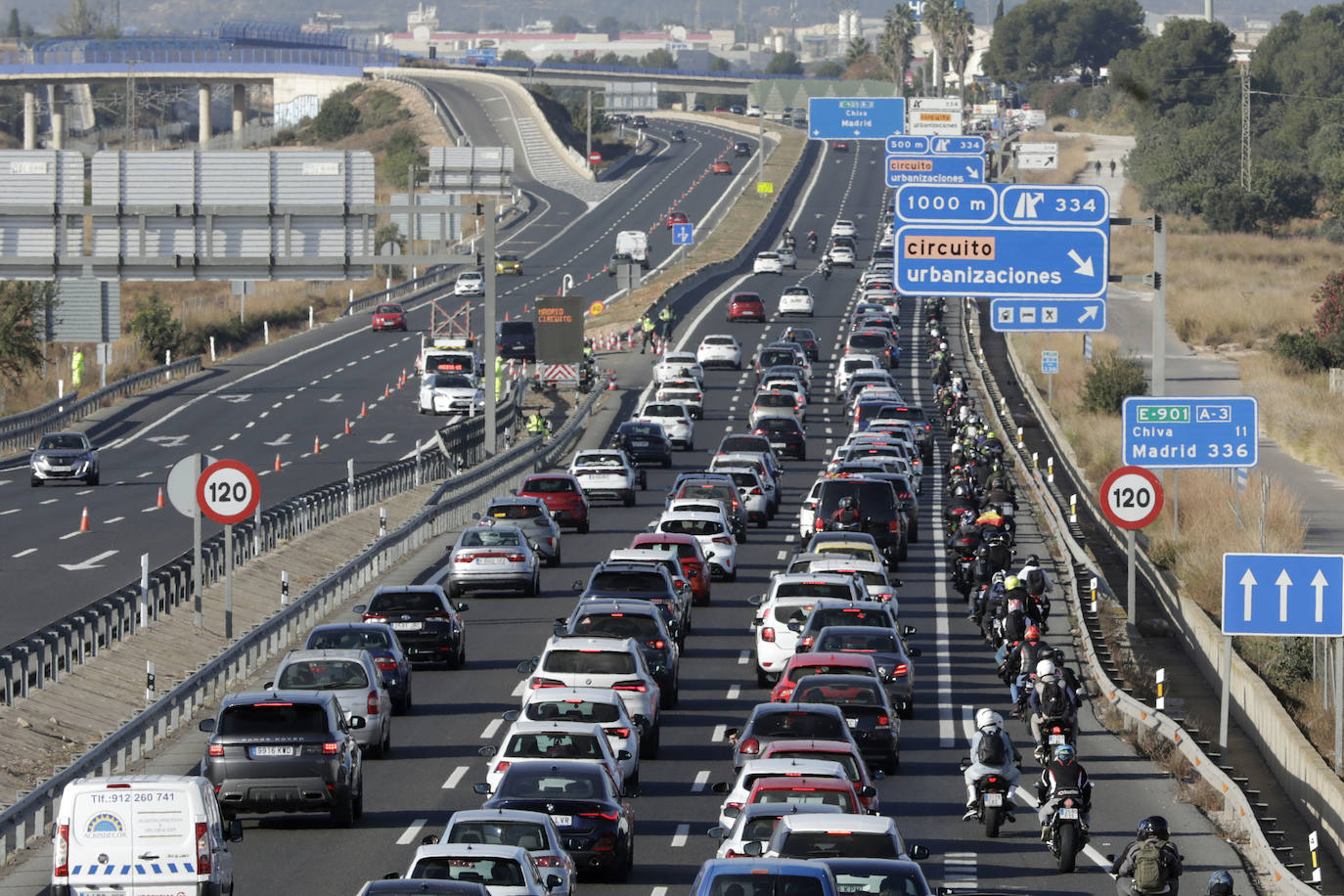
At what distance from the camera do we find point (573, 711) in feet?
75.6

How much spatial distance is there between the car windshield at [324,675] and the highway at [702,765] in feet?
3.67

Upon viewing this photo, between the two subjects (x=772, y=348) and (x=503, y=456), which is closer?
(x=503, y=456)

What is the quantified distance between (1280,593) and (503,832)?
9.59 metres

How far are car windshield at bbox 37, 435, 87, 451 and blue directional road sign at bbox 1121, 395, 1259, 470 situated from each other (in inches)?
1150

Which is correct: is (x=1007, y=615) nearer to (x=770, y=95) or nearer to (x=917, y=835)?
(x=917, y=835)

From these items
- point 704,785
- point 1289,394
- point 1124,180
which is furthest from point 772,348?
point 1124,180

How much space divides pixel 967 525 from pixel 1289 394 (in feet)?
140

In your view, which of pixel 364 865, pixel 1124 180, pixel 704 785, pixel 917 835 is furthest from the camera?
pixel 1124 180

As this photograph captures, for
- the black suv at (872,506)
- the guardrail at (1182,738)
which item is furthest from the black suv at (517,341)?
the black suv at (872,506)

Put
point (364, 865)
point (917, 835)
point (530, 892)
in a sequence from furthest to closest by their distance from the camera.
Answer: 1. point (917, 835)
2. point (364, 865)
3. point (530, 892)

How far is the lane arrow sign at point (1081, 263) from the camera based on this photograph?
41375 mm

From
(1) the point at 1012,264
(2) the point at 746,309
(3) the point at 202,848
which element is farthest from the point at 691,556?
(2) the point at 746,309

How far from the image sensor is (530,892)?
52.5 ft

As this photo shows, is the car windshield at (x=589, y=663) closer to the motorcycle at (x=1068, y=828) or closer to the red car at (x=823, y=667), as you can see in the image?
the red car at (x=823, y=667)
